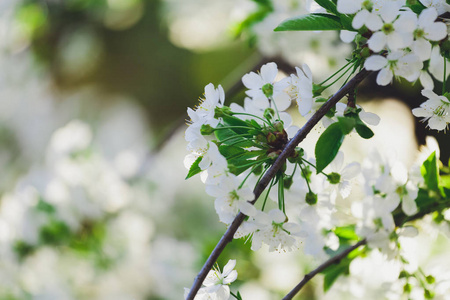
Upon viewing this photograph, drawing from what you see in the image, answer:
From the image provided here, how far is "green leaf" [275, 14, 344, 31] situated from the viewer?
0.40 m

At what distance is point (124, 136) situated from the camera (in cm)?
210

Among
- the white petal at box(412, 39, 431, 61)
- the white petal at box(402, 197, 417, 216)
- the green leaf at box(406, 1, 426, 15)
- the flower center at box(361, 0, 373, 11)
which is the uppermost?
the flower center at box(361, 0, 373, 11)

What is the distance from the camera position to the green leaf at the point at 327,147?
379 millimetres

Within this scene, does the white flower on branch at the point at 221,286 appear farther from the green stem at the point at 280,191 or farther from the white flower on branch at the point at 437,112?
the white flower on branch at the point at 437,112

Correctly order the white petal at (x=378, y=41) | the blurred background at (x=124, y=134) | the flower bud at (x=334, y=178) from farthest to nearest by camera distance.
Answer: the blurred background at (x=124, y=134), the flower bud at (x=334, y=178), the white petal at (x=378, y=41)

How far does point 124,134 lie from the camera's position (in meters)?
2.10

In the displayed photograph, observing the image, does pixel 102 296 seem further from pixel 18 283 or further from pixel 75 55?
pixel 75 55

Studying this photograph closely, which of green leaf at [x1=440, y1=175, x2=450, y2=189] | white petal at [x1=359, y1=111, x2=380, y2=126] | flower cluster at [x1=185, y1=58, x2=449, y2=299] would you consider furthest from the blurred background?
white petal at [x1=359, y1=111, x2=380, y2=126]

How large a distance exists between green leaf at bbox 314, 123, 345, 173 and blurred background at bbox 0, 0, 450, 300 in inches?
13.3

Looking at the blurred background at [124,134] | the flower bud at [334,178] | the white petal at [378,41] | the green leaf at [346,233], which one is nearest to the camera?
the white petal at [378,41]

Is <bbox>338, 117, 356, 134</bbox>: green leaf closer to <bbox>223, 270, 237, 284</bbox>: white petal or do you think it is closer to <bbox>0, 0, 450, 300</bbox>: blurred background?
<bbox>223, 270, 237, 284</bbox>: white petal

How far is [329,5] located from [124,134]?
1794mm


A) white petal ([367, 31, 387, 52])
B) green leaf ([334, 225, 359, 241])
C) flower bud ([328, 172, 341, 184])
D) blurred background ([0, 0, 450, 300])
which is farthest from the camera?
blurred background ([0, 0, 450, 300])

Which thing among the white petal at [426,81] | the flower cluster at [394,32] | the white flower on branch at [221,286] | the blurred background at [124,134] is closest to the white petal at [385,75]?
the flower cluster at [394,32]
